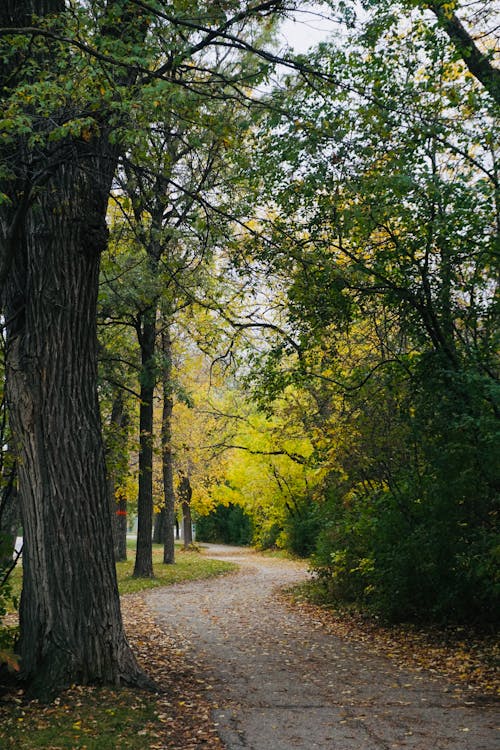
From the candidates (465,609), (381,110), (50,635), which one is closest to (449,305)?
(381,110)

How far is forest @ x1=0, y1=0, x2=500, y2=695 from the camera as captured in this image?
6.16m

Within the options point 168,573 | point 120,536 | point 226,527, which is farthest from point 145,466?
point 226,527

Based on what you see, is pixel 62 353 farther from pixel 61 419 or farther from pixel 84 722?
pixel 84 722

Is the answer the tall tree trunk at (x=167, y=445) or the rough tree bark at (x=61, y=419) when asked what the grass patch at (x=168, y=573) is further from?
the rough tree bark at (x=61, y=419)

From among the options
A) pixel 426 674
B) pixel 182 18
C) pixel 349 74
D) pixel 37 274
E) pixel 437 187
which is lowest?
pixel 426 674

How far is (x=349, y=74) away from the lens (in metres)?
8.14

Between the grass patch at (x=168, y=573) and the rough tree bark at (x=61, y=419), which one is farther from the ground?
the rough tree bark at (x=61, y=419)

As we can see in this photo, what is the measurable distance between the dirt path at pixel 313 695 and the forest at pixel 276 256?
131 cm

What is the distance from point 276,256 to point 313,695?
16.4 ft

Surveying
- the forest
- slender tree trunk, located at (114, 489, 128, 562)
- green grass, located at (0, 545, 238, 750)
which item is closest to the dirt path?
green grass, located at (0, 545, 238, 750)

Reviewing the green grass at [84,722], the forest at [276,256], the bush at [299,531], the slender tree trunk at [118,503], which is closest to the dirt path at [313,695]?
the green grass at [84,722]

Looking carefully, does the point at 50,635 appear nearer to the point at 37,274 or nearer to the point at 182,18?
the point at 37,274

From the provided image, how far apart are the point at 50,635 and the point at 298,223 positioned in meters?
5.90

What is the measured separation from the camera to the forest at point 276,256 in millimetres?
6156
